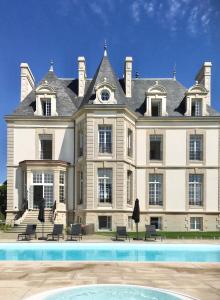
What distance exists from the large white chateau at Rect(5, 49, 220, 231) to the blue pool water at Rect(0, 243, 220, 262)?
33.7 feet

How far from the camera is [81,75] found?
35750 mm

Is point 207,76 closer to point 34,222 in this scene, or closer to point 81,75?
point 81,75

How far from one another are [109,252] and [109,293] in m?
9.69

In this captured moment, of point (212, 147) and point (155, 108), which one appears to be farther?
point (155, 108)

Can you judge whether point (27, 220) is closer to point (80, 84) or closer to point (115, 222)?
point (115, 222)

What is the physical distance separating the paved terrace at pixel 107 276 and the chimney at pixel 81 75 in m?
23.9

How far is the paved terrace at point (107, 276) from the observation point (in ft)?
31.3

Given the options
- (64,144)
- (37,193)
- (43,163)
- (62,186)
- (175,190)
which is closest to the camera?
(43,163)

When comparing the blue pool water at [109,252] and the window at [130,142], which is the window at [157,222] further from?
the blue pool water at [109,252]

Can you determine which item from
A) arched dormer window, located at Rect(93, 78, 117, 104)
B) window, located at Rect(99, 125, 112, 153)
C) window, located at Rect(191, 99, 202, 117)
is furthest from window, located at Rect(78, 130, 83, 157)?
window, located at Rect(191, 99, 202, 117)

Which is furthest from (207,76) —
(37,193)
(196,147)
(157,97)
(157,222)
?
(37,193)

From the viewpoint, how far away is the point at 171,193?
32969 millimetres

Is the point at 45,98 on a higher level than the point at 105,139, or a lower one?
higher

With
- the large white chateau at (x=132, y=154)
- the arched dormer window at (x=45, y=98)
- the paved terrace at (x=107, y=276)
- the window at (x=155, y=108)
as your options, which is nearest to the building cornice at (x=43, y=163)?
the large white chateau at (x=132, y=154)
